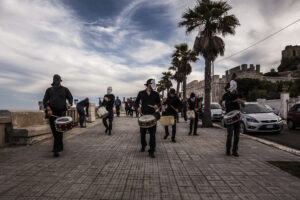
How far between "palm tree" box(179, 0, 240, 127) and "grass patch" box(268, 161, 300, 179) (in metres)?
8.65

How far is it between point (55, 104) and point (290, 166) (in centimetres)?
571

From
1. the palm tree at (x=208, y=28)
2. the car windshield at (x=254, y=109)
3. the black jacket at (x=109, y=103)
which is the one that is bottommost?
the car windshield at (x=254, y=109)

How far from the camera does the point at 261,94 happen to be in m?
52.5

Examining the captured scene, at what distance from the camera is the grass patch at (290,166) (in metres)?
4.75

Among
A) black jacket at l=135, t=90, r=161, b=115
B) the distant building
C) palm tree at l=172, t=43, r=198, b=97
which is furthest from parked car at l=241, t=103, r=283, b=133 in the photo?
the distant building

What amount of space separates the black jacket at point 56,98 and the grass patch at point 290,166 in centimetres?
532

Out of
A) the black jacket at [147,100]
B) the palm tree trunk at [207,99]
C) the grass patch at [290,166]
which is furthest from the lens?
the palm tree trunk at [207,99]

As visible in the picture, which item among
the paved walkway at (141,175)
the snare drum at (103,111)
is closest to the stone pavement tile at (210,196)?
the paved walkway at (141,175)

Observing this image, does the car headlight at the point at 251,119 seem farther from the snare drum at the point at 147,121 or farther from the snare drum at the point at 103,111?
the snare drum at the point at 147,121

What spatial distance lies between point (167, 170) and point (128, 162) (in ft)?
3.42

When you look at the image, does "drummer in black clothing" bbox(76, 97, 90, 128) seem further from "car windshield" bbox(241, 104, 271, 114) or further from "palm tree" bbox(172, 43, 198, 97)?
"palm tree" bbox(172, 43, 198, 97)

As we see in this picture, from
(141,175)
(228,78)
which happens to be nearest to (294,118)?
(141,175)

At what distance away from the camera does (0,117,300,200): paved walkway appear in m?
3.55

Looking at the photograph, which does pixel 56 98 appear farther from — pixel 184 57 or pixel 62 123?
pixel 184 57
